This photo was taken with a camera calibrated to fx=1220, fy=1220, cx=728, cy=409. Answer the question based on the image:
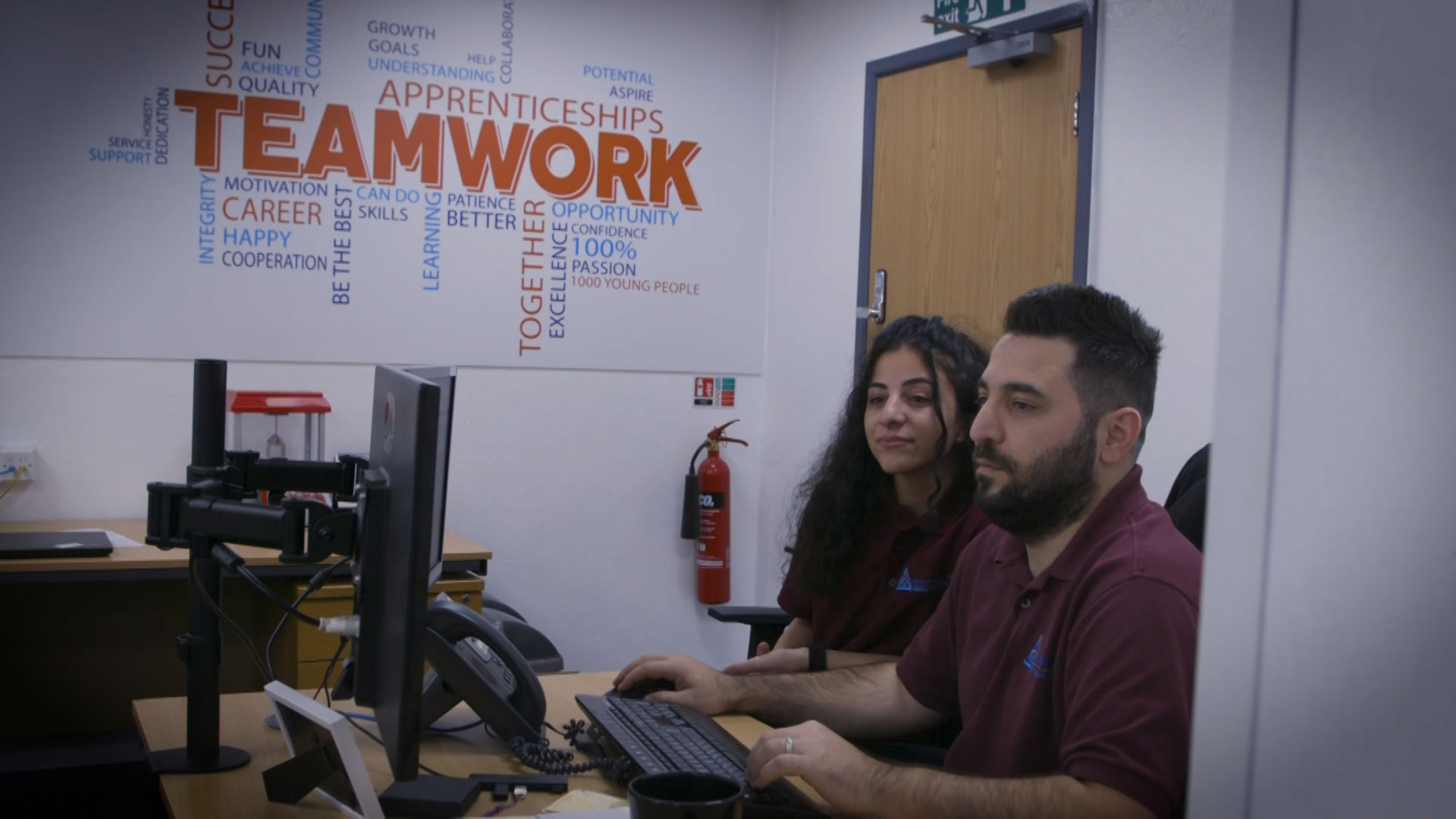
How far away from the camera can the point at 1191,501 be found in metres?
1.74

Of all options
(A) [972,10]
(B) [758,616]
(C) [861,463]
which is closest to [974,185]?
(A) [972,10]

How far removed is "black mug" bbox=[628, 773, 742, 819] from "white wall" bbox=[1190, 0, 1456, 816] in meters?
0.57

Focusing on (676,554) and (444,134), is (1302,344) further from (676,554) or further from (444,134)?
(676,554)

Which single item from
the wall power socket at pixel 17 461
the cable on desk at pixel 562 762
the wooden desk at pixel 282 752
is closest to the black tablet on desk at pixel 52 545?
the wall power socket at pixel 17 461

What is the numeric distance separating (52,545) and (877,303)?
2467 mm

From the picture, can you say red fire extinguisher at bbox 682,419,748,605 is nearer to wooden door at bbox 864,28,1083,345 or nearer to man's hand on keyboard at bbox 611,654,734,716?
wooden door at bbox 864,28,1083,345

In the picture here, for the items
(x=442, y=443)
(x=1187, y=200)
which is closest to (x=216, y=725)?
(x=442, y=443)

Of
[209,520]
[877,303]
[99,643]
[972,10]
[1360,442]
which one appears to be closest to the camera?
[1360,442]

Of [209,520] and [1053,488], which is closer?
[209,520]

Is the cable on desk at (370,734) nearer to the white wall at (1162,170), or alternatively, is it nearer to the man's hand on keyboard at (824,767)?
the man's hand on keyboard at (824,767)

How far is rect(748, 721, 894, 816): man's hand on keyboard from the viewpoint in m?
1.31

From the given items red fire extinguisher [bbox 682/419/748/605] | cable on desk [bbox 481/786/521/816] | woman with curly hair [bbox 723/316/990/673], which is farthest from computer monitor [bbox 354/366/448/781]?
red fire extinguisher [bbox 682/419/748/605]

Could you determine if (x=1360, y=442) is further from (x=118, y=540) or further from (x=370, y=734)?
(x=118, y=540)

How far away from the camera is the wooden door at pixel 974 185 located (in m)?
3.26
